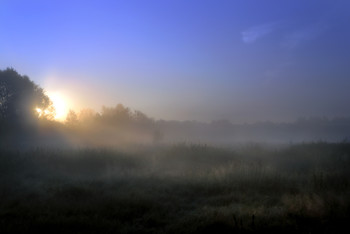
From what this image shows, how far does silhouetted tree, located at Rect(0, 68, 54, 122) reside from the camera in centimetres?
3344

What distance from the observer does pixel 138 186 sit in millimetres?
11578

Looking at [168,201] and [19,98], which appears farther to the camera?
[19,98]

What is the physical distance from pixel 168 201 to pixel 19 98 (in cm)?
3296

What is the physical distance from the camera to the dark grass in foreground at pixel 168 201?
257 inches

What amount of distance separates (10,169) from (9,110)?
21.0 metres

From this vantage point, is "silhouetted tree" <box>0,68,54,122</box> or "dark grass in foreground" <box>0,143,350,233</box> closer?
→ "dark grass in foreground" <box>0,143,350,233</box>

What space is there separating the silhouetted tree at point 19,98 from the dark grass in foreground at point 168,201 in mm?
18225

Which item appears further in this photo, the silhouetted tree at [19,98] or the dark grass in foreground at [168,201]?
the silhouetted tree at [19,98]

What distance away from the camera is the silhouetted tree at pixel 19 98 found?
3344cm

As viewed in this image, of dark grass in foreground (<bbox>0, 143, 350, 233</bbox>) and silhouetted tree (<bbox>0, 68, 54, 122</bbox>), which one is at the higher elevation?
silhouetted tree (<bbox>0, 68, 54, 122</bbox>)

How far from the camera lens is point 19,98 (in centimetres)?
3550

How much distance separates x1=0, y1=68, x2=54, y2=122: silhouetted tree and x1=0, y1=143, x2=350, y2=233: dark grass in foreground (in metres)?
18.2

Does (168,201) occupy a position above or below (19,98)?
below

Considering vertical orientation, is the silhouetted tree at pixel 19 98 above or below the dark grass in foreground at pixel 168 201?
above
